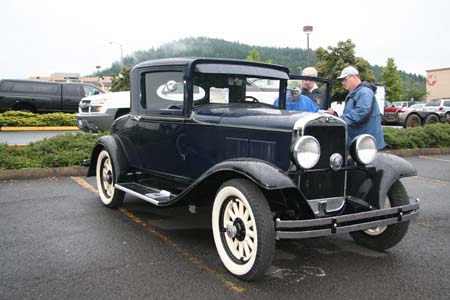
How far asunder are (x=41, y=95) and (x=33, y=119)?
7.58 feet

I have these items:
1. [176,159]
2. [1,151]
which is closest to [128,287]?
[176,159]

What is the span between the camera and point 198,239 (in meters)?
4.23

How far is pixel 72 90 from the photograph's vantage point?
55.6 feet

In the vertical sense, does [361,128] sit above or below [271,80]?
below

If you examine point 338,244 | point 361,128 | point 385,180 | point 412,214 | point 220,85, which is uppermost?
point 220,85

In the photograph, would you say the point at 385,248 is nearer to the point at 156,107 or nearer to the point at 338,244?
the point at 338,244

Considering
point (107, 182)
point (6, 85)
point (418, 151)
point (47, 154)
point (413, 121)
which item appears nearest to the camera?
point (107, 182)

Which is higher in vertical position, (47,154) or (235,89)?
(235,89)

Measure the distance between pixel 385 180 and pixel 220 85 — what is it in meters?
1.88

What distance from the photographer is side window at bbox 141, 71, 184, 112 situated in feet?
14.5

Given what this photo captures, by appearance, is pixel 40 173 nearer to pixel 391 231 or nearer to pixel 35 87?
pixel 391 231

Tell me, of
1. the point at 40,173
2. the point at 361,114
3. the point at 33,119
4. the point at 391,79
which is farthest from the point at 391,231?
the point at 391,79

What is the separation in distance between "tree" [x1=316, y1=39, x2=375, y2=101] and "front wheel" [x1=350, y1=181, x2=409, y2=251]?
862 inches

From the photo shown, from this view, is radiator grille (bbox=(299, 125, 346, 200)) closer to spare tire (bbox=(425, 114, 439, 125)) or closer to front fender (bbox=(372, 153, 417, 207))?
front fender (bbox=(372, 153, 417, 207))
